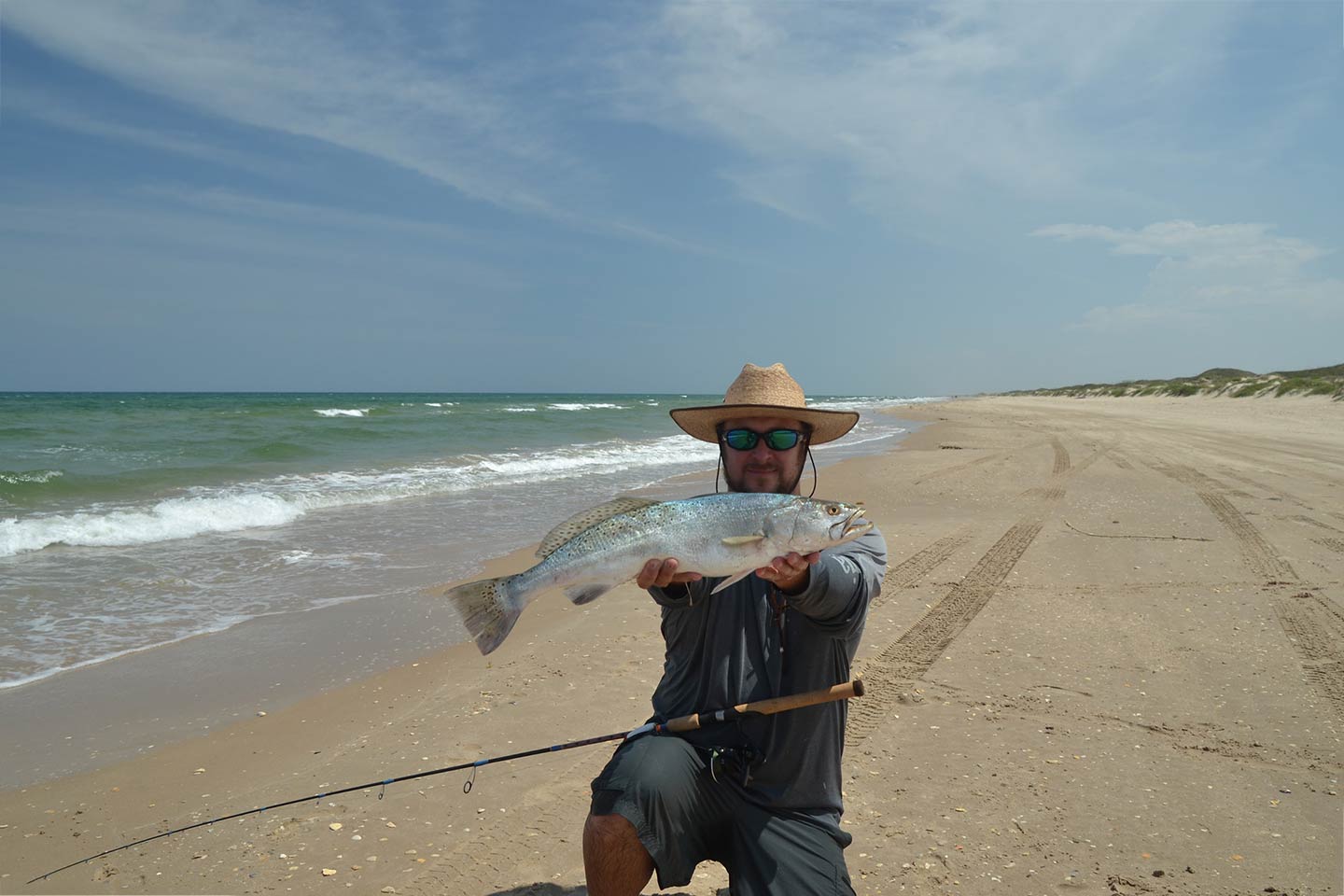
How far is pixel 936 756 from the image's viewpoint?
4.21 meters

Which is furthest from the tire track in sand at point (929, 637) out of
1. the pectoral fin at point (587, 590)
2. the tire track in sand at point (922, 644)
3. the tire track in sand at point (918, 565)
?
the pectoral fin at point (587, 590)

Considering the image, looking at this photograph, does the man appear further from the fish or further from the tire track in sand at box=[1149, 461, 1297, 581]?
the tire track in sand at box=[1149, 461, 1297, 581]

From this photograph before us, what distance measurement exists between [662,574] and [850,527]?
27.3 inches

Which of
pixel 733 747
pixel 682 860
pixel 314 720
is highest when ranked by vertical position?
pixel 733 747

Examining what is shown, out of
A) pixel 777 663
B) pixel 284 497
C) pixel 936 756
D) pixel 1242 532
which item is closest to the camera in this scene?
pixel 777 663

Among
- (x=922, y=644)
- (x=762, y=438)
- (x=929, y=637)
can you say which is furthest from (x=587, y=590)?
(x=929, y=637)

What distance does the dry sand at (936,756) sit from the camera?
335 cm

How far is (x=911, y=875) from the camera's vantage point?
3273 millimetres

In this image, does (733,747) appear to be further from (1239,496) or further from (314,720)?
(1239,496)

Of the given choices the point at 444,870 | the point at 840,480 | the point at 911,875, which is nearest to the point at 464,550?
the point at 444,870

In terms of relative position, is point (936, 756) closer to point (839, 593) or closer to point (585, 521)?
point (839, 593)

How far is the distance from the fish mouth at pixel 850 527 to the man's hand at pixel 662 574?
1.71 feet

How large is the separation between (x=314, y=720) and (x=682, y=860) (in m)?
3.30

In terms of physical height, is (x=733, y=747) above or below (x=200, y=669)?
above
